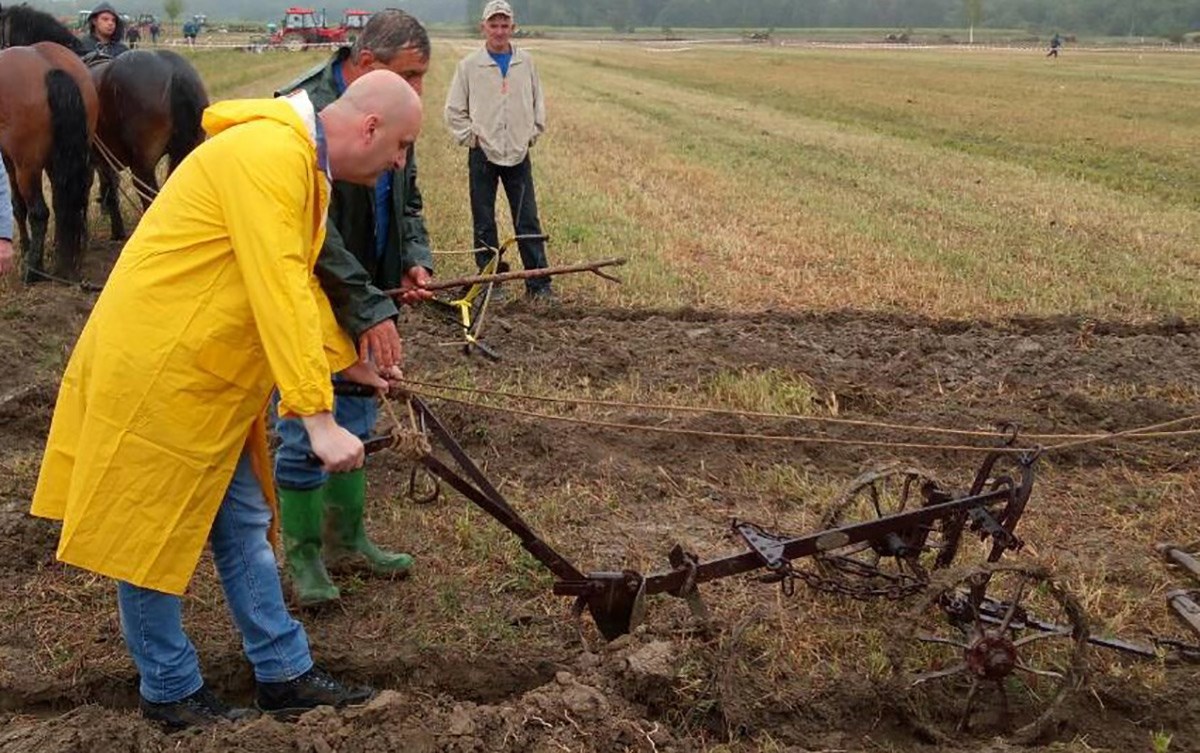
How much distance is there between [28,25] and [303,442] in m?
8.29

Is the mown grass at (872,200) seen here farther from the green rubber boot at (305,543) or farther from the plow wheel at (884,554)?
the green rubber boot at (305,543)

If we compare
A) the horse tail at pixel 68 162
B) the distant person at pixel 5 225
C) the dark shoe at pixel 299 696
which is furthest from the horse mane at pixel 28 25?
the dark shoe at pixel 299 696

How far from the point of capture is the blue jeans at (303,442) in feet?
13.4

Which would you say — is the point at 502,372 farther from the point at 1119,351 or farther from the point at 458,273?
the point at 1119,351

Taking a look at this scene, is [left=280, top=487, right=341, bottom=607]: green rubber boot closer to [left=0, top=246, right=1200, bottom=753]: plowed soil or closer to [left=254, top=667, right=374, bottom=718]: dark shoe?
[left=0, top=246, right=1200, bottom=753]: plowed soil

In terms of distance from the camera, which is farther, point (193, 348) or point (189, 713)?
point (189, 713)

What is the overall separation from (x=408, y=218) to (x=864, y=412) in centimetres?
294

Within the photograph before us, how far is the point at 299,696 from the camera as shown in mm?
3598

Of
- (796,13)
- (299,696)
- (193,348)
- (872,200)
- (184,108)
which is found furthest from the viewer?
(796,13)

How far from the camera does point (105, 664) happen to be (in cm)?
395

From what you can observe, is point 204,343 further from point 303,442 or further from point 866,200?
point 866,200

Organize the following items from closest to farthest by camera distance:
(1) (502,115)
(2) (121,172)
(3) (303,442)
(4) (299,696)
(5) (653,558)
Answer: (4) (299,696), (3) (303,442), (5) (653,558), (1) (502,115), (2) (121,172)

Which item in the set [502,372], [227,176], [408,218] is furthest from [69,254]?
[227,176]

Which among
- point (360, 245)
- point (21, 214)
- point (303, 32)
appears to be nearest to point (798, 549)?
point (360, 245)
